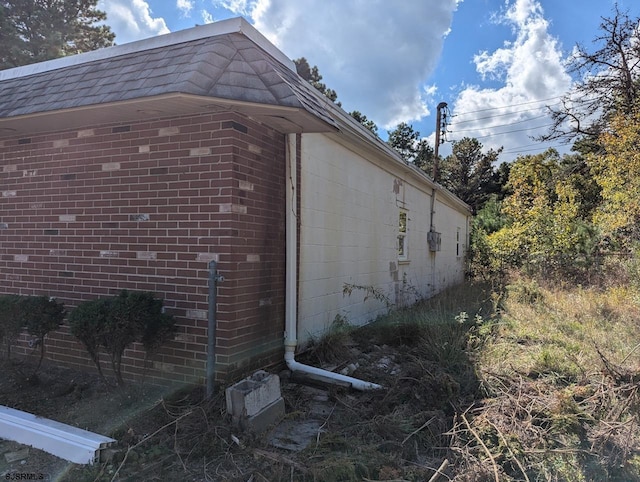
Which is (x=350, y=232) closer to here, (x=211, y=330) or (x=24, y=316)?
(x=211, y=330)

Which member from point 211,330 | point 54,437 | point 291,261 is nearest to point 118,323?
point 211,330

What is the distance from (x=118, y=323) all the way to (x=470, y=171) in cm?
3358

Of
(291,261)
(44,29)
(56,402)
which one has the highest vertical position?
(44,29)

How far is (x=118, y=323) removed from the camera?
3.57 meters

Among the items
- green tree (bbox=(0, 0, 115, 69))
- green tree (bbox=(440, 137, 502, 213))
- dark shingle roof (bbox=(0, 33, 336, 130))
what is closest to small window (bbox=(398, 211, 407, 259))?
dark shingle roof (bbox=(0, 33, 336, 130))

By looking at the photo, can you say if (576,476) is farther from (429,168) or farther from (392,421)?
(429,168)

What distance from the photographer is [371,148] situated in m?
7.16

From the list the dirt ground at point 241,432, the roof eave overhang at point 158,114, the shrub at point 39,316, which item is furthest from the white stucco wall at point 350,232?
the shrub at point 39,316

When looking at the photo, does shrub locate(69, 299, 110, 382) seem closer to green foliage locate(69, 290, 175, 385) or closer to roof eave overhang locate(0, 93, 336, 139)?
green foliage locate(69, 290, 175, 385)

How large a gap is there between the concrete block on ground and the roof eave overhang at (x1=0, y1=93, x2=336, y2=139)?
2410mm

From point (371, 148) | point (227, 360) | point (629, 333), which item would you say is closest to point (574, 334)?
point (629, 333)

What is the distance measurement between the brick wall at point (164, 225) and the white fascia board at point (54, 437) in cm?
111

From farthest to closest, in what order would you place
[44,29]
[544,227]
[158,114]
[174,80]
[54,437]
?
[44,29], [544,227], [158,114], [174,80], [54,437]

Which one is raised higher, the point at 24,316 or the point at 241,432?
the point at 24,316
